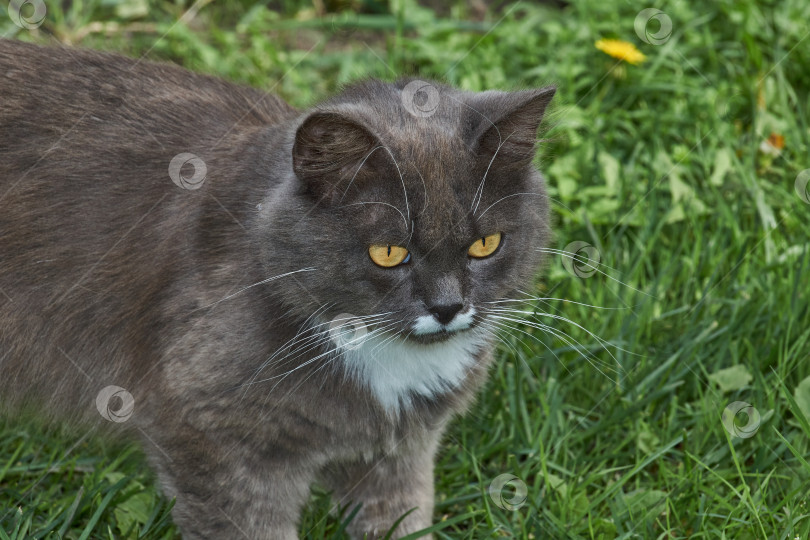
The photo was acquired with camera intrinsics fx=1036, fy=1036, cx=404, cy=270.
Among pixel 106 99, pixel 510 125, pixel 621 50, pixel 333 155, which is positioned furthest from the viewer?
pixel 621 50

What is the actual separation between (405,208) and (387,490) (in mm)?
1099

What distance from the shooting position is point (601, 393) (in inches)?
134

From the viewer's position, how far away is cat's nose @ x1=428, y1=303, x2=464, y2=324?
2381mm

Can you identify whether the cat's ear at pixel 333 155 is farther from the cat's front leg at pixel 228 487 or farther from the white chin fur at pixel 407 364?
the cat's front leg at pixel 228 487

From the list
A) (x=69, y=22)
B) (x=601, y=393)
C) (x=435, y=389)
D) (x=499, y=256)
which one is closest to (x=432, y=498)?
(x=435, y=389)

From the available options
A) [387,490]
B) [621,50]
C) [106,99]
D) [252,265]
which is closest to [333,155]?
[252,265]

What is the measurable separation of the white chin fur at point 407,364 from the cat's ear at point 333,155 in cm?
39

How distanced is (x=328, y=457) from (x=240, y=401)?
317mm

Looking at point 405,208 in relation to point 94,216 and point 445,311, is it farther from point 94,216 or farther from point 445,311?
point 94,216

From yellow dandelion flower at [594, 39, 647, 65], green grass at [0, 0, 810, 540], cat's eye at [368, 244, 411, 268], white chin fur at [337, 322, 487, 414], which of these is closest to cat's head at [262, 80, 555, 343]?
cat's eye at [368, 244, 411, 268]

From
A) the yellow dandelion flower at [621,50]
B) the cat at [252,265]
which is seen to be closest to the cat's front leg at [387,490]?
the cat at [252,265]

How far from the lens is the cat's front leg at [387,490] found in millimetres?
3000

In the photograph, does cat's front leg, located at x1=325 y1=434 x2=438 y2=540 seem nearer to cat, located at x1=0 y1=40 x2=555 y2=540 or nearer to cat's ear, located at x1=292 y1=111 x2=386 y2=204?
cat, located at x1=0 y1=40 x2=555 y2=540

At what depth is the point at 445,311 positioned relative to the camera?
239 centimetres
